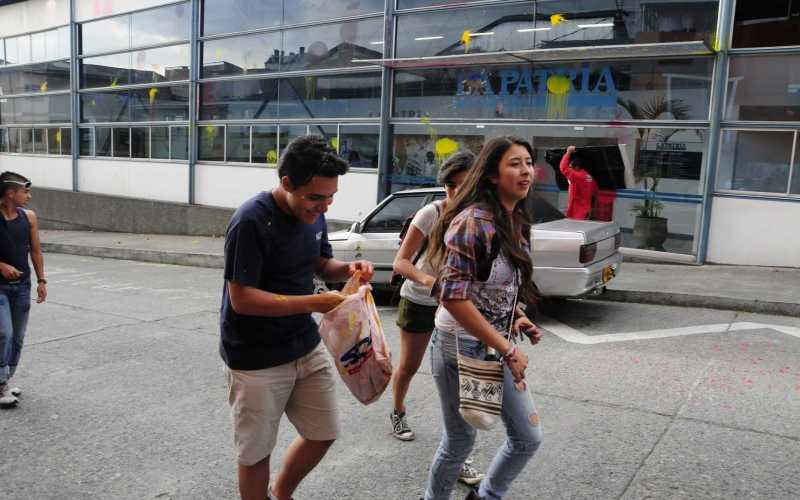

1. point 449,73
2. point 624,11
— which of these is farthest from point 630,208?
point 449,73

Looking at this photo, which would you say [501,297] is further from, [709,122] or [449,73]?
[449,73]

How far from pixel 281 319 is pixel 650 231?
9750 mm

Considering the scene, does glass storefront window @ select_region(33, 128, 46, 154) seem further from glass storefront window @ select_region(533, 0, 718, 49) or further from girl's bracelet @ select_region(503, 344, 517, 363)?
girl's bracelet @ select_region(503, 344, 517, 363)

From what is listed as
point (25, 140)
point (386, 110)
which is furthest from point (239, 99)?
point (25, 140)

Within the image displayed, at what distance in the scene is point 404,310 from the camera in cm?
401

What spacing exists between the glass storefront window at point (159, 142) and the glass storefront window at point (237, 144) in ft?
8.79

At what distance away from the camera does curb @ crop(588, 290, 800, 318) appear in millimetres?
7836

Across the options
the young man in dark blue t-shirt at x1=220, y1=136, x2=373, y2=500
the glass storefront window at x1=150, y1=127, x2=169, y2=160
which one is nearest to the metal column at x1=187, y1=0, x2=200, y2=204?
the glass storefront window at x1=150, y1=127, x2=169, y2=160

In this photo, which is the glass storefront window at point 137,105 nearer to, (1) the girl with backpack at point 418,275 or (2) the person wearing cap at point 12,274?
(2) the person wearing cap at point 12,274

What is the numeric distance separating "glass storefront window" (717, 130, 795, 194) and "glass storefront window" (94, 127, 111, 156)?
1744cm

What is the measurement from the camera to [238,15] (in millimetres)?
→ 16984

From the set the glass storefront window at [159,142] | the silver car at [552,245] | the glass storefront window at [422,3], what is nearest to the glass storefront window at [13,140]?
the glass storefront window at [159,142]

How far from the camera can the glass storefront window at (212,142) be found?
57.2 feet

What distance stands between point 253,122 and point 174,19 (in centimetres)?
442
